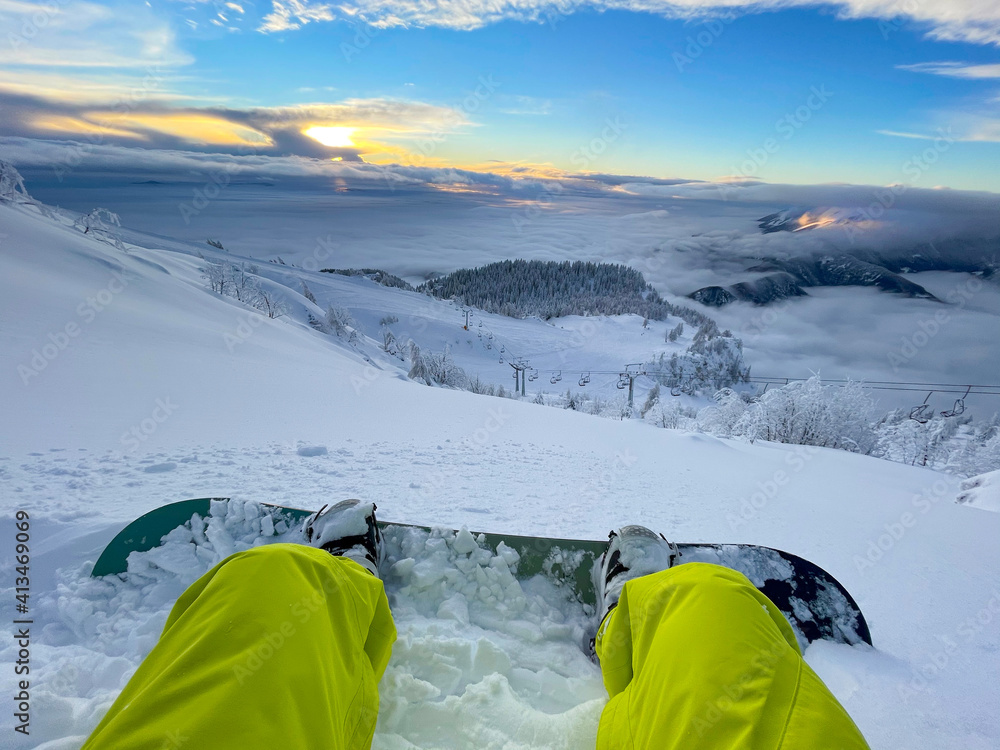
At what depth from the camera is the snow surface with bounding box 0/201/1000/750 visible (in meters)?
1.73

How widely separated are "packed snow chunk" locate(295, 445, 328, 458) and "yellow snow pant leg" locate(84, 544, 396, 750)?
2539mm

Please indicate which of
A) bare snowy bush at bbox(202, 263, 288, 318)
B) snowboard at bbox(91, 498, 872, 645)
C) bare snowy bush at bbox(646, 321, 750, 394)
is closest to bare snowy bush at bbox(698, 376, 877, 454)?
snowboard at bbox(91, 498, 872, 645)

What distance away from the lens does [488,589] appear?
2270 millimetres

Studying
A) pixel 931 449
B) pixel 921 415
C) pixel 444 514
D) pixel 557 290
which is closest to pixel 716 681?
pixel 444 514

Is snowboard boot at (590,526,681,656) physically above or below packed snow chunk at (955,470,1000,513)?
above

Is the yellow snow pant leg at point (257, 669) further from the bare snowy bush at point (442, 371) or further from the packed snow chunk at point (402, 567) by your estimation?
the bare snowy bush at point (442, 371)

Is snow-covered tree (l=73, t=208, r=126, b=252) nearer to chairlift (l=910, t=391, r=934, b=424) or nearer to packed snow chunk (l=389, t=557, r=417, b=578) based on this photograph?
packed snow chunk (l=389, t=557, r=417, b=578)

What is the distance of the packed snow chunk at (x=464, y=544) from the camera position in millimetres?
2377

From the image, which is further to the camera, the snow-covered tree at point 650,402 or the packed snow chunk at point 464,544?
the snow-covered tree at point 650,402

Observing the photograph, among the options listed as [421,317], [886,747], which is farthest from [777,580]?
[421,317]

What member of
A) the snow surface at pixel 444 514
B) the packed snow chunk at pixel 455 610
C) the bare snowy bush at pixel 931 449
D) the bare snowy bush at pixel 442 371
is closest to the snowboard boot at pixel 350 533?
the snow surface at pixel 444 514

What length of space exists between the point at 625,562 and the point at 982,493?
5.27m

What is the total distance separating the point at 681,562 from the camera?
227 cm

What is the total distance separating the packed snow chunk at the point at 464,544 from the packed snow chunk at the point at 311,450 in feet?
6.47
